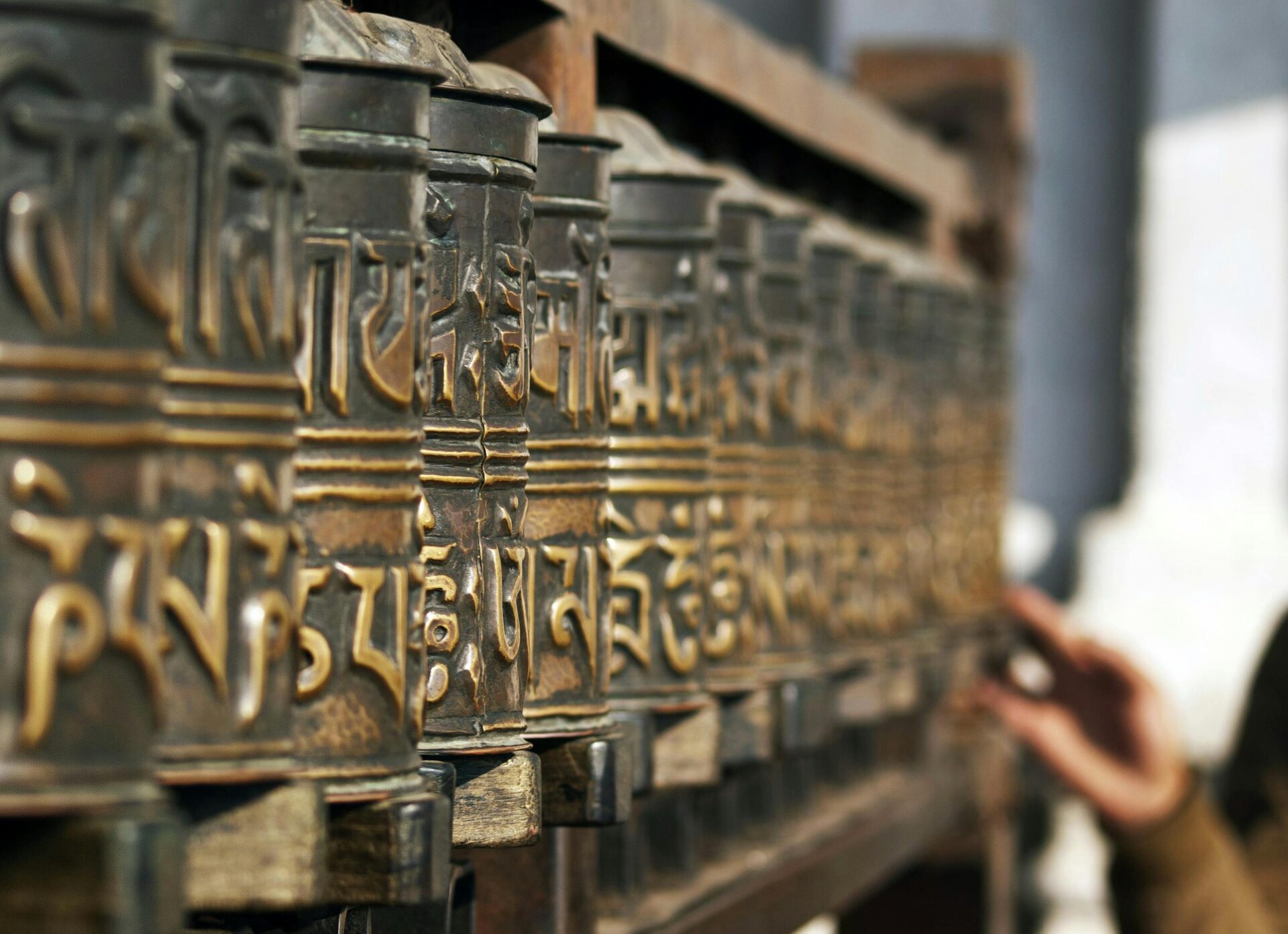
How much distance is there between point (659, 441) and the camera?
4.42 feet

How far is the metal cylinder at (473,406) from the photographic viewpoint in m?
1.00

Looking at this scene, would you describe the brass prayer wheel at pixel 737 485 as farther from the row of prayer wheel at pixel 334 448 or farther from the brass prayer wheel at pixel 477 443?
the brass prayer wheel at pixel 477 443

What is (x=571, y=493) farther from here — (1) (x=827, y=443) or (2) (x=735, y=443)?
(1) (x=827, y=443)

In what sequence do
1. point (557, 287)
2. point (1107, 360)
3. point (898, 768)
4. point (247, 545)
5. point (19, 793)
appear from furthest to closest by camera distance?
point (1107, 360)
point (898, 768)
point (557, 287)
point (247, 545)
point (19, 793)

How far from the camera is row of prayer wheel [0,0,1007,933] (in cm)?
69

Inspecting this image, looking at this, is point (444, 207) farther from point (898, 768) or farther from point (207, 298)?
point (898, 768)

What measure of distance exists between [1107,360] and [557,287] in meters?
3.29

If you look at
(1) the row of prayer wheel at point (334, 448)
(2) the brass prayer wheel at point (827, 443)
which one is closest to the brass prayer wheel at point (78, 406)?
(1) the row of prayer wheel at point (334, 448)

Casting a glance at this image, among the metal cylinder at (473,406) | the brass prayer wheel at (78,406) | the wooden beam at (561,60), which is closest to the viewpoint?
the brass prayer wheel at (78,406)

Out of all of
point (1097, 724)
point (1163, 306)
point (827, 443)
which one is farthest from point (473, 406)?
point (1163, 306)

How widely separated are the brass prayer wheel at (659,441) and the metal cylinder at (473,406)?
11.4 inches

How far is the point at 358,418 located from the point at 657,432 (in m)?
0.48

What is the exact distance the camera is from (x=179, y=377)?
0.77m

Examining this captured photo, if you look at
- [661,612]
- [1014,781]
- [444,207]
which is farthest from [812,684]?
[1014,781]
